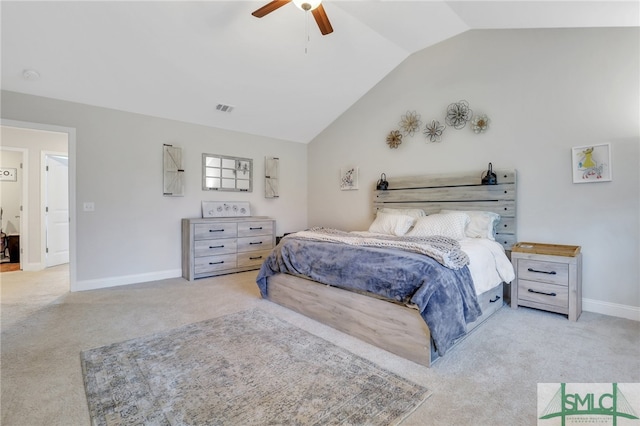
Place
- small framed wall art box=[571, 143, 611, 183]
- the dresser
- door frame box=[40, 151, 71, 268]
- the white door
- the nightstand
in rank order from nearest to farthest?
the nightstand, small framed wall art box=[571, 143, 611, 183], the dresser, door frame box=[40, 151, 71, 268], the white door

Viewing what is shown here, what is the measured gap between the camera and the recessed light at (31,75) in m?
3.15

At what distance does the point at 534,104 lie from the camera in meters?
3.30

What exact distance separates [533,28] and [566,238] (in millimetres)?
2316

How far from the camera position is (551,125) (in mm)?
3201

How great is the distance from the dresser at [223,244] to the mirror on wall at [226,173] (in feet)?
2.08

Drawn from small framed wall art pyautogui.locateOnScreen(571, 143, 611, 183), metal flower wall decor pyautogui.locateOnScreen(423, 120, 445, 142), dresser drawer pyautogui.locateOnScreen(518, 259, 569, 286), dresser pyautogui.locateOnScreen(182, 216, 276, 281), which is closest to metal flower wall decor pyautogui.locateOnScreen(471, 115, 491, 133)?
metal flower wall decor pyautogui.locateOnScreen(423, 120, 445, 142)

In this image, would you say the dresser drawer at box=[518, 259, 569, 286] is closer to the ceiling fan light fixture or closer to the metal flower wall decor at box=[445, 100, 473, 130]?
the metal flower wall decor at box=[445, 100, 473, 130]

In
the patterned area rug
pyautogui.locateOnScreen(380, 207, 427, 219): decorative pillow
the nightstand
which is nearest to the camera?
the patterned area rug

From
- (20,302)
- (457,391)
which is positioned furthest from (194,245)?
(457,391)

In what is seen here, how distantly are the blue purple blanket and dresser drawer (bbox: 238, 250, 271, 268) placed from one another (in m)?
2.05

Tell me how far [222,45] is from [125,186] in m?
2.28

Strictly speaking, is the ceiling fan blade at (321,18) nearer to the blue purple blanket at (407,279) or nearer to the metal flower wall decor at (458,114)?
the blue purple blanket at (407,279)

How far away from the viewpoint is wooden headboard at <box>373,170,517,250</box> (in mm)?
3475

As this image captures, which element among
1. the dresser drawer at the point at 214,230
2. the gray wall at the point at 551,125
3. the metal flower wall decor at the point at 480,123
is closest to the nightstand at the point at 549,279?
the gray wall at the point at 551,125
